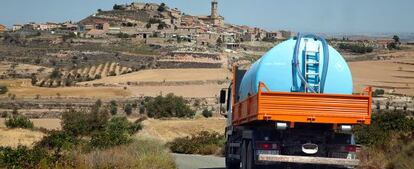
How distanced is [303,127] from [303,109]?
2.40 ft

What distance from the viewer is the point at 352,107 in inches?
570

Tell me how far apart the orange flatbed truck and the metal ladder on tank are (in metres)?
0.69

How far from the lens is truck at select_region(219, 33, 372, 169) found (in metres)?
14.4

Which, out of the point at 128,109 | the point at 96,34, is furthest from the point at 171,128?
the point at 96,34

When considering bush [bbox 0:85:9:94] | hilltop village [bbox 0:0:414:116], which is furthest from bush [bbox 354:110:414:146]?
bush [bbox 0:85:9:94]

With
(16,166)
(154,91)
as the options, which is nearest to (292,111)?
(16,166)

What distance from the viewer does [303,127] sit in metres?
15.0

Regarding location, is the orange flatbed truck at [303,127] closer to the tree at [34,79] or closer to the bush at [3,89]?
the bush at [3,89]

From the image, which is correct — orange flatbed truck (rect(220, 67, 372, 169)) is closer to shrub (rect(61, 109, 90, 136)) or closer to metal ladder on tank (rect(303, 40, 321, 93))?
metal ladder on tank (rect(303, 40, 321, 93))

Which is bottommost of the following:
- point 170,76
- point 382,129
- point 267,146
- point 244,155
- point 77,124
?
point 170,76

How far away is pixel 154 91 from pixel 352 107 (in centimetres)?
7963

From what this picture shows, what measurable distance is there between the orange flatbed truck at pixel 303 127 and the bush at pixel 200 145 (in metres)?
19.8

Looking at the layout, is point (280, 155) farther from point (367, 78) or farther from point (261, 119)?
point (367, 78)

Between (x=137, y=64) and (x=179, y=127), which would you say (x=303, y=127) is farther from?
(x=137, y=64)
